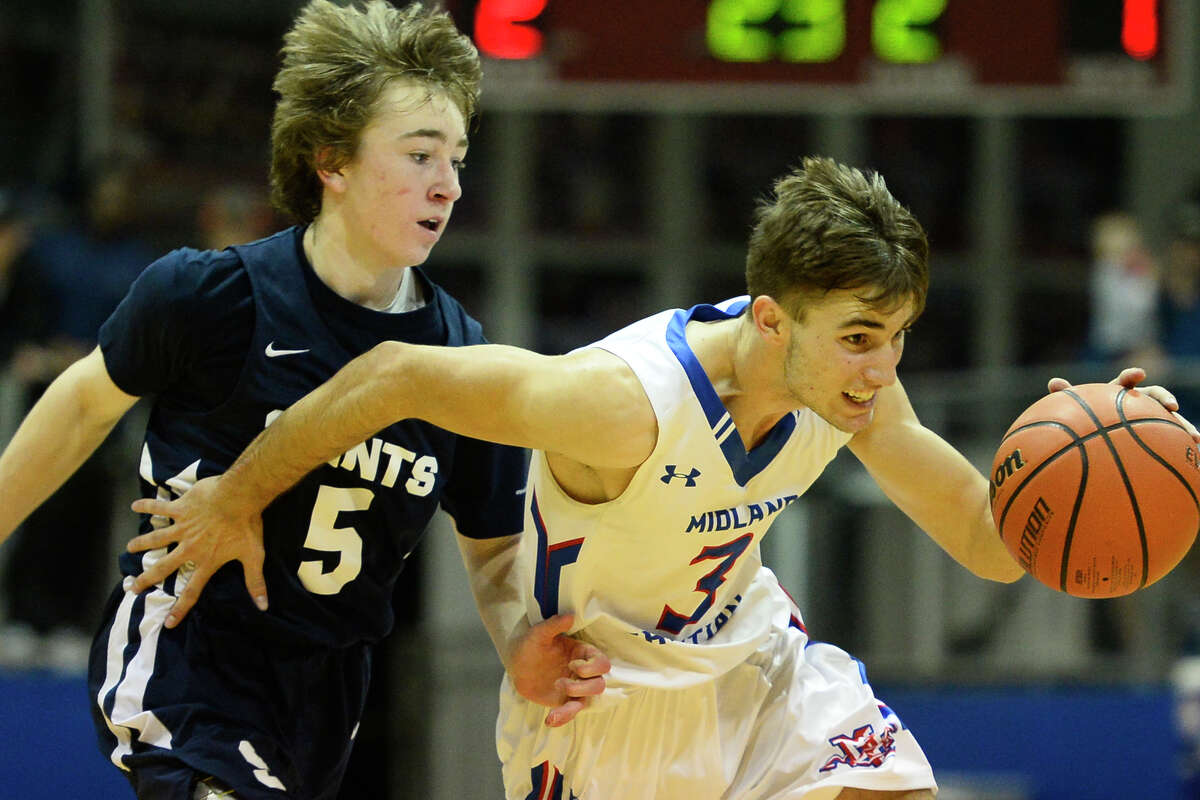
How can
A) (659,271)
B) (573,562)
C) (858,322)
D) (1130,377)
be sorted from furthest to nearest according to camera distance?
1. (659,271)
2. (1130,377)
3. (573,562)
4. (858,322)

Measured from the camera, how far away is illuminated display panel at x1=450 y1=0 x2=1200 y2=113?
6891mm

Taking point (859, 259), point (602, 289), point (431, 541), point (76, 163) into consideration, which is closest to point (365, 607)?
point (859, 259)

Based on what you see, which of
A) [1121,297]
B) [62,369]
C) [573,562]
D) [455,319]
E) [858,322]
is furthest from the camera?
[1121,297]

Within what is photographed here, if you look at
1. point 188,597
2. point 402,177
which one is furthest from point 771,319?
point 188,597

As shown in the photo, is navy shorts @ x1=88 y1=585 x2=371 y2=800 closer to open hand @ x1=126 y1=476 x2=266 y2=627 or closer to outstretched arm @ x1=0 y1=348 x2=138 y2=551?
open hand @ x1=126 y1=476 x2=266 y2=627

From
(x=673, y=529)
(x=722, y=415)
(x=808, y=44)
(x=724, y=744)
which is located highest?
(x=808, y=44)

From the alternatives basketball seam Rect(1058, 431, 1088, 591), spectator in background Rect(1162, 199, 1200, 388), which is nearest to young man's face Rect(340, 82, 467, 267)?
basketball seam Rect(1058, 431, 1088, 591)

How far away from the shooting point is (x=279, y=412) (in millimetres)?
3262

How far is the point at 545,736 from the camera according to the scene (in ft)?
11.2

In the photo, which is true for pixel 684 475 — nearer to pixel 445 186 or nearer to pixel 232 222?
pixel 445 186

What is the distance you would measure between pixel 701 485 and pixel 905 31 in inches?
172

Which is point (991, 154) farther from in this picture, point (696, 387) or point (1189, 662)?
point (696, 387)

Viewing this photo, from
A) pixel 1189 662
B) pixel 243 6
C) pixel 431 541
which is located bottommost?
pixel 1189 662

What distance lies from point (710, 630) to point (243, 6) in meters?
7.59
